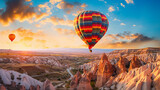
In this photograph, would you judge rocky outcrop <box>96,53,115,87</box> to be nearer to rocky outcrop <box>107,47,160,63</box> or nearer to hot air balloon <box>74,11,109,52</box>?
hot air balloon <box>74,11,109,52</box>

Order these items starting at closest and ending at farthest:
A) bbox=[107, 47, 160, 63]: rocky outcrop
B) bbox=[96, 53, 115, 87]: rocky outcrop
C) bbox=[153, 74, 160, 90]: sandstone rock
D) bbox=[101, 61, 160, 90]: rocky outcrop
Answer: bbox=[153, 74, 160, 90]: sandstone rock → bbox=[101, 61, 160, 90]: rocky outcrop → bbox=[96, 53, 115, 87]: rocky outcrop → bbox=[107, 47, 160, 63]: rocky outcrop

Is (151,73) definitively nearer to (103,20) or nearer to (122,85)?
(122,85)

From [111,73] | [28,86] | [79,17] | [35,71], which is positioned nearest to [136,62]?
[111,73]

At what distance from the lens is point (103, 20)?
42625 millimetres

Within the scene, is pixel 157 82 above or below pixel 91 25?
below

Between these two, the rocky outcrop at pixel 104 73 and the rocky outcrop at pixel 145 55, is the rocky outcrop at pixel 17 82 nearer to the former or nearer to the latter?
the rocky outcrop at pixel 104 73

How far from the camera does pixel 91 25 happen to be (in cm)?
4153

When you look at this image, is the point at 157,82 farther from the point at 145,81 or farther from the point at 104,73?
the point at 104,73

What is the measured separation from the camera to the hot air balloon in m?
41.2

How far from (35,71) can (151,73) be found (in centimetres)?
7615

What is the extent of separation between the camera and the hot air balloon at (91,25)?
135ft

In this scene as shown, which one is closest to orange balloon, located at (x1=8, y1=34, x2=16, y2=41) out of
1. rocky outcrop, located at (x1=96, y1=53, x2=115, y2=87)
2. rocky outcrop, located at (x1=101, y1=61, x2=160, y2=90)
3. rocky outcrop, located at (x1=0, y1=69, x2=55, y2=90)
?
rocky outcrop, located at (x1=0, y1=69, x2=55, y2=90)

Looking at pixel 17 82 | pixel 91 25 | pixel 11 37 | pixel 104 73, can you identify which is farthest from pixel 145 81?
pixel 11 37

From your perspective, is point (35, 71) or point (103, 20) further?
point (35, 71)
